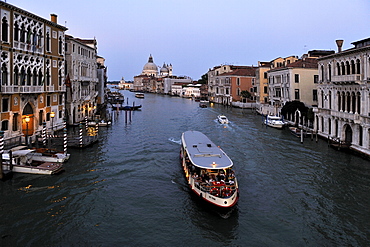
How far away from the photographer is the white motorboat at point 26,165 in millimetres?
16031

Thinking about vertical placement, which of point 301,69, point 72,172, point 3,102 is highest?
point 301,69

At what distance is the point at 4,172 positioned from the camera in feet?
50.3

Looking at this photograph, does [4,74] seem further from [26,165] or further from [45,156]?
[26,165]

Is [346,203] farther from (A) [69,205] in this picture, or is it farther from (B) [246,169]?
(A) [69,205]

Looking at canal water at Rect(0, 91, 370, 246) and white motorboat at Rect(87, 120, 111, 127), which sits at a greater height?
white motorboat at Rect(87, 120, 111, 127)

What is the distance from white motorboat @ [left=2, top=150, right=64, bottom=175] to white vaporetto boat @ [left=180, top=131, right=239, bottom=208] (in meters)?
6.92

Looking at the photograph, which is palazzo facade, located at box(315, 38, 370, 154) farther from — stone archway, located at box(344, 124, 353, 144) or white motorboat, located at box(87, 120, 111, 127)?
white motorboat, located at box(87, 120, 111, 127)

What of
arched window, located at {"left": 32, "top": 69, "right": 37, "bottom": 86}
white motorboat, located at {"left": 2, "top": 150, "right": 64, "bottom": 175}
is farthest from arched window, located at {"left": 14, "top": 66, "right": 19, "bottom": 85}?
white motorboat, located at {"left": 2, "top": 150, "right": 64, "bottom": 175}

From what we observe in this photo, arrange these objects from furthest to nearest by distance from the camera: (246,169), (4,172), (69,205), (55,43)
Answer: (55,43)
(246,169)
(4,172)
(69,205)

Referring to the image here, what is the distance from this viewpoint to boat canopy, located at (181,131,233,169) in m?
14.0

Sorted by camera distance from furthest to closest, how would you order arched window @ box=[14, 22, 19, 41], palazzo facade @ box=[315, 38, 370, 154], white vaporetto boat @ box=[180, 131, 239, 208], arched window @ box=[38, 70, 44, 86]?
arched window @ box=[38, 70, 44, 86] < arched window @ box=[14, 22, 19, 41] < palazzo facade @ box=[315, 38, 370, 154] < white vaporetto boat @ box=[180, 131, 239, 208]

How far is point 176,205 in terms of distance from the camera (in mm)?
12906

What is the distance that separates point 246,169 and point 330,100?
11.4 meters

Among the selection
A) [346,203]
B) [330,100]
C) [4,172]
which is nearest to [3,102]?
[4,172]
